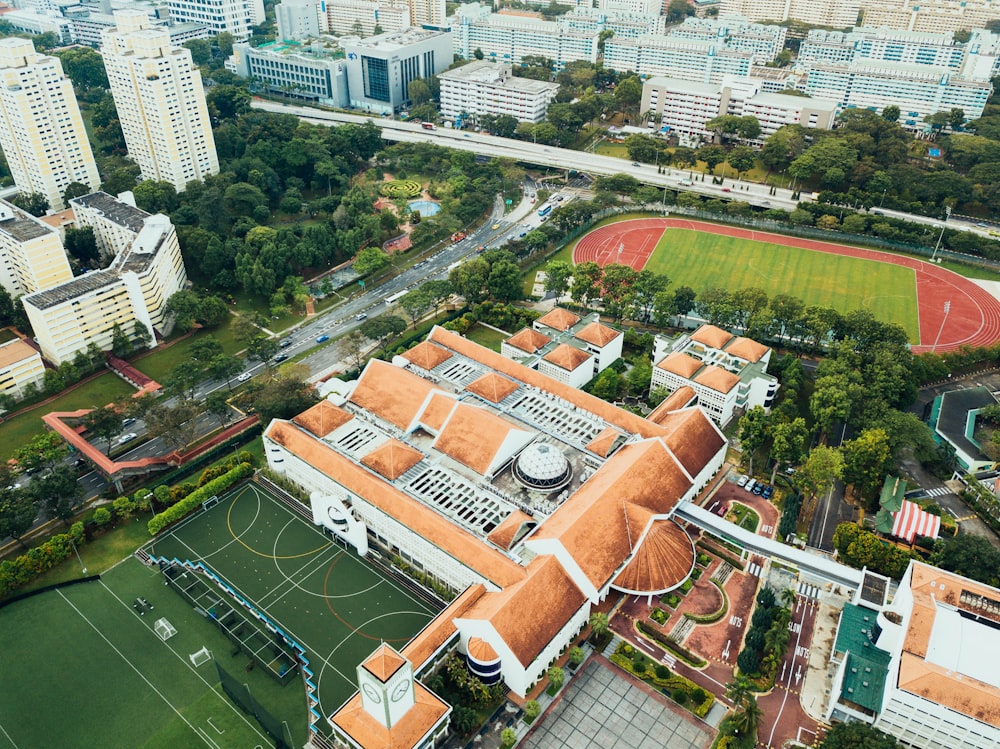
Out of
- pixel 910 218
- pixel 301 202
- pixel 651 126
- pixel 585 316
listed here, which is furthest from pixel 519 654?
pixel 651 126

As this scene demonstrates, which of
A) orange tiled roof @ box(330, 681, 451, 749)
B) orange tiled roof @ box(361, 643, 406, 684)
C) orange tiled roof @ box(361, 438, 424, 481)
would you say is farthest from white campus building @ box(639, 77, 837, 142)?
orange tiled roof @ box(361, 643, 406, 684)

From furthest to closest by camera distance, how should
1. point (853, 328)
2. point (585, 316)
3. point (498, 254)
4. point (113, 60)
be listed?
point (113, 60), point (498, 254), point (585, 316), point (853, 328)

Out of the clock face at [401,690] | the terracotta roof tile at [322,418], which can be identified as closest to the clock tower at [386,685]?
the clock face at [401,690]

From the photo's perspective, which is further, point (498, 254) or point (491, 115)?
point (491, 115)

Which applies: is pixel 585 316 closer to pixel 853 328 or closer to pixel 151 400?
pixel 853 328

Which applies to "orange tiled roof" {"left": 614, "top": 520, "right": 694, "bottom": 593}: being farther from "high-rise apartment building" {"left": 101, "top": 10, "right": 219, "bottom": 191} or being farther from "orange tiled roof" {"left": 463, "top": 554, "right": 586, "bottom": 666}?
"high-rise apartment building" {"left": 101, "top": 10, "right": 219, "bottom": 191}

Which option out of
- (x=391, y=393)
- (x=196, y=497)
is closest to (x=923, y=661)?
(x=391, y=393)

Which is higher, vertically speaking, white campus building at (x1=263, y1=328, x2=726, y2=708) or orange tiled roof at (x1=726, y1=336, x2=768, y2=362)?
orange tiled roof at (x1=726, y1=336, x2=768, y2=362)
